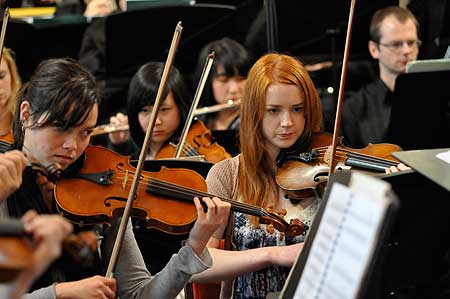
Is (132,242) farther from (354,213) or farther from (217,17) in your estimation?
(217,17)

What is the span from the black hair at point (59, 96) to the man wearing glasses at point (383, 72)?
1782 millimetres

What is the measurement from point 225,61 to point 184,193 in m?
1.67

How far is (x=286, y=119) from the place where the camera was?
89.0 inches

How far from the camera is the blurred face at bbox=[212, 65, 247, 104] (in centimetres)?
376

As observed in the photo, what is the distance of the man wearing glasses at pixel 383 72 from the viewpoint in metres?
3.70

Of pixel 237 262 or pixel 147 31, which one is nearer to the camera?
pixel 237 262

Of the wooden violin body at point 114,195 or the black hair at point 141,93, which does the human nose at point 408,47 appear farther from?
the wooden violin body at point 114,195

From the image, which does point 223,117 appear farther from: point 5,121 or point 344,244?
point 344,244

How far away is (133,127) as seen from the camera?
3115mm

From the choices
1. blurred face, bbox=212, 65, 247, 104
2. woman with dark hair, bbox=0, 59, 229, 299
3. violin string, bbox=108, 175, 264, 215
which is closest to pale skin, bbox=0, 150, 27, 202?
woman with dark hair, bbox=0, 59, 229, 299

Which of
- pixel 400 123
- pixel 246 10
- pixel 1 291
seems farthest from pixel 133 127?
pixel 1 291

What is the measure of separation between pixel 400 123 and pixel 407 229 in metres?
1.26

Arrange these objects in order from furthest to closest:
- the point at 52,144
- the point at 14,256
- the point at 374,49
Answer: the point at 374,49 → the point at 52,144 → the point at 14,256

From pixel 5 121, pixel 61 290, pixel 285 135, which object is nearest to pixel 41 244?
pixel 61 290
